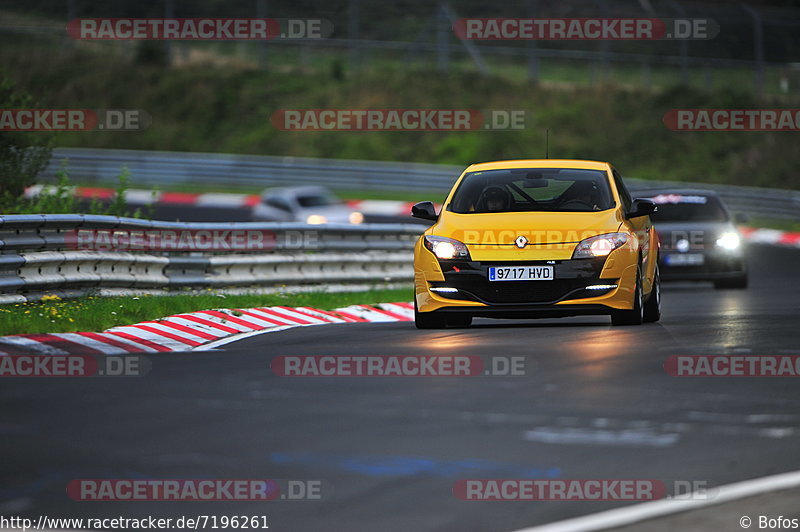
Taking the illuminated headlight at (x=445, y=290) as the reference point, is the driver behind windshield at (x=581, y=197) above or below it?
above

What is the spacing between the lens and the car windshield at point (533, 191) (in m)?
13.4

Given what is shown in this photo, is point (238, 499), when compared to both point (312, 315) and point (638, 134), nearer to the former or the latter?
point (312, 315)

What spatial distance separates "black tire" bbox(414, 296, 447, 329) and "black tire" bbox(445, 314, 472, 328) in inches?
6.2

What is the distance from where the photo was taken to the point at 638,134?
4772cm

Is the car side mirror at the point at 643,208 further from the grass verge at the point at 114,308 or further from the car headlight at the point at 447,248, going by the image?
the grass verge at the point at 114,308

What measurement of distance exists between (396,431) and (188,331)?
18.6 feet

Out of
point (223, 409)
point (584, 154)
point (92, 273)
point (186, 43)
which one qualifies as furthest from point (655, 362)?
point (186, 43)

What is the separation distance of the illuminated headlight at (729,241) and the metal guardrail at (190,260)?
4.28 m

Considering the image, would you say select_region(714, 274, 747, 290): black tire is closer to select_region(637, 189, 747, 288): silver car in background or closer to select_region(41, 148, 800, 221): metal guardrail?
select_region(637, 189, 747, 288): silver car in background

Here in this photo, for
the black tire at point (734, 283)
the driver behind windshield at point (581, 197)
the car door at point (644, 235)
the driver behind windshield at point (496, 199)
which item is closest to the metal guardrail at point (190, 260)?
the driver behind windshield at point (496, 199)

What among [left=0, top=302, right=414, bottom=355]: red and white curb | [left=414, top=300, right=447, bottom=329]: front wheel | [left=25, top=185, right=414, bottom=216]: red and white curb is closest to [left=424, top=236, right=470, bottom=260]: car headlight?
[left=414, top=300, right=447, bottom=329]: front wheel

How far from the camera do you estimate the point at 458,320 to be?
44.9 feet

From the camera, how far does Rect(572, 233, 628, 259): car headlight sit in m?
12.6

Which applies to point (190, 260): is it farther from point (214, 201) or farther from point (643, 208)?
point (214, 201)
